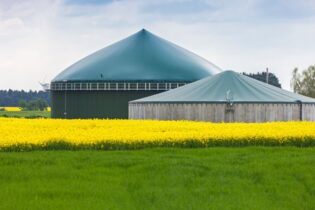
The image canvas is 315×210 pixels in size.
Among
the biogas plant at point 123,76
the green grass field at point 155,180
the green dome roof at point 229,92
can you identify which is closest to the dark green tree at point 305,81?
the biogas plant at point 123,76

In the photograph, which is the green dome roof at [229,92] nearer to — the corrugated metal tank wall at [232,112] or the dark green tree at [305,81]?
the corrugated metal tank wall at [232,112]

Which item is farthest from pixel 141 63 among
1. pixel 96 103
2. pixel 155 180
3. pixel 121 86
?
pixel 155 180

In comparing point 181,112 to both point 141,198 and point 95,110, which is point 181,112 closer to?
point 95,110

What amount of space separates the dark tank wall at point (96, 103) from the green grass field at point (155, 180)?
63.9 m

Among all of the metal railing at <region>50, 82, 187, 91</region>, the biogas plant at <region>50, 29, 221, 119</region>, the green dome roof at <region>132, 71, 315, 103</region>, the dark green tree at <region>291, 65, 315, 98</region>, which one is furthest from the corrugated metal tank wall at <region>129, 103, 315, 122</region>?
the dark green tree at <region>291, 65, 315, 98</region>

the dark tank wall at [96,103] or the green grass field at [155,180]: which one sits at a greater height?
the dark tank wall at [96,103]

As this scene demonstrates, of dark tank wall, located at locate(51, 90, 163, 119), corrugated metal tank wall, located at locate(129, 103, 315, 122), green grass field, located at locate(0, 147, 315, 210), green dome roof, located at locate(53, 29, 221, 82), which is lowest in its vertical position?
green grass field, located at locate(0, 147, 315, 210)

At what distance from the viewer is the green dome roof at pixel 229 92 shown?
54.2 meters

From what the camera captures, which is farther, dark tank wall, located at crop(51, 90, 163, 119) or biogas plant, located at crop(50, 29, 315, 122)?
biogas plant, located at crop(50, 29, 315, 122)

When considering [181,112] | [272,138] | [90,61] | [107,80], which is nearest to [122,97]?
[107,80]

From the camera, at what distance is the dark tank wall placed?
84.8 metres

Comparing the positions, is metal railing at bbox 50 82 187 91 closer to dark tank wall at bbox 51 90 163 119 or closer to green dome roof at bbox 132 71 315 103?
dark tank wall at bbox 51 90 163 119

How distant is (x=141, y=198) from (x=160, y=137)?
9.80 metres

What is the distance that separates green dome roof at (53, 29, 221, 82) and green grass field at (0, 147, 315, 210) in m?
65.2
